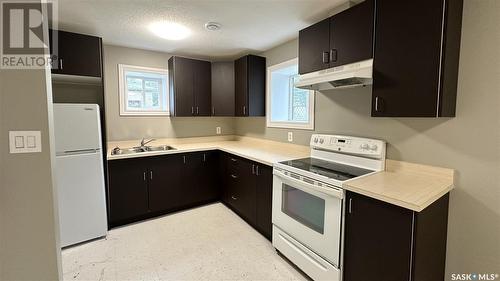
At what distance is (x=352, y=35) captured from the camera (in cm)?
183

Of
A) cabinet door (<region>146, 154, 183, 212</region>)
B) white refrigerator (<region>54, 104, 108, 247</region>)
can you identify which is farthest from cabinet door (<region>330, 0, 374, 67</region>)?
white refrigerator (<region>54, 104, 108, 247</region>)

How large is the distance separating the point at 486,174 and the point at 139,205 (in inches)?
132

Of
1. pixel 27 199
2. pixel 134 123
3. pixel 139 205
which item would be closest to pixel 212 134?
pixel 134 123

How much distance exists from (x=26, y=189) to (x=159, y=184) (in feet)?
5.88

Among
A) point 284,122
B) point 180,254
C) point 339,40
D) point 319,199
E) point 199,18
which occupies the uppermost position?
point 199,18

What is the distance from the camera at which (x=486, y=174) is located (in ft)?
4.77

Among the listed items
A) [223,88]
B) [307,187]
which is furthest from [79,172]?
[307,187]

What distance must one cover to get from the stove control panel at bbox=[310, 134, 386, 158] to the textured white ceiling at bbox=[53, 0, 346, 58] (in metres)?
1.21

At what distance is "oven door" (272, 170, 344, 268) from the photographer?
167 centimetres

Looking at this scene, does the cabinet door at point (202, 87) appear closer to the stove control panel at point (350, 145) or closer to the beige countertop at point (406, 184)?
the beige countertop at point (406, 184)

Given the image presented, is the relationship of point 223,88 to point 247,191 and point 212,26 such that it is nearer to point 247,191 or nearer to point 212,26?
point 212,26

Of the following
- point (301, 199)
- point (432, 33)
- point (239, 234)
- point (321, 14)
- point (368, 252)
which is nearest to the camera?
point (432, 33)

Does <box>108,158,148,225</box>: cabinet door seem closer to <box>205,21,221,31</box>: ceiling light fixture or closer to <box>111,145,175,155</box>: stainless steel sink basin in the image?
<box>111,145,175,155</box>: stainless steel sink basin

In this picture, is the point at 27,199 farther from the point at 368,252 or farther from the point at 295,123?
the point at 295,123
